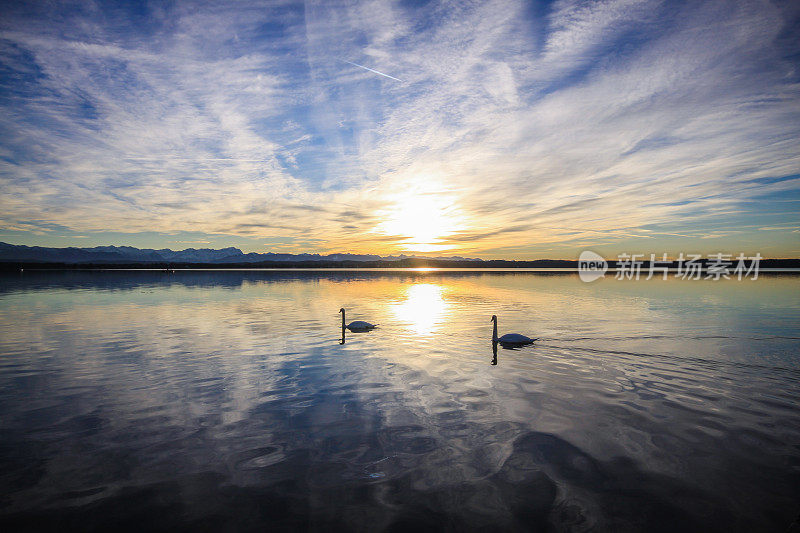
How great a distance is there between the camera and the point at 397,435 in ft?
35.6

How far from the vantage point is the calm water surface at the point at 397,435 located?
298 inches

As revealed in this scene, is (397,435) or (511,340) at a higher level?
(511,340)

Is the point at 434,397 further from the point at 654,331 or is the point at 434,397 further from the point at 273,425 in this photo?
the point at 654,331

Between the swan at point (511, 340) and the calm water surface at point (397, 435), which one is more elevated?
the swan at point (511, 340)

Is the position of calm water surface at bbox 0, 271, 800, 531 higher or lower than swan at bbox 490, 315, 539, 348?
lower

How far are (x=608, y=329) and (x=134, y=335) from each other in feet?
104

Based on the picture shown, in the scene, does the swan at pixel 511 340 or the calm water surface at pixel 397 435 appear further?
the swan at pixel 511 340

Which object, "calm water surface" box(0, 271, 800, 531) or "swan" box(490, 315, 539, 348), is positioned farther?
"swan" box(490, 315, 539, 348)

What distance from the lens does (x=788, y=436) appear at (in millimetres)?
10734

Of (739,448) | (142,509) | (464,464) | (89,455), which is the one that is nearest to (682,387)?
(739,448)

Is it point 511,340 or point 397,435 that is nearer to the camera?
point 397,435

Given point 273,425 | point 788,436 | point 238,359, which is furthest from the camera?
point 238,359

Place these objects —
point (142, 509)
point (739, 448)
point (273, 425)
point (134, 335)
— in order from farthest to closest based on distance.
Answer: point (134, 335) → point (273, 425) → point (739, 448) → point (142, 509)

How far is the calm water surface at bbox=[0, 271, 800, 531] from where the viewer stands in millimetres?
7562
